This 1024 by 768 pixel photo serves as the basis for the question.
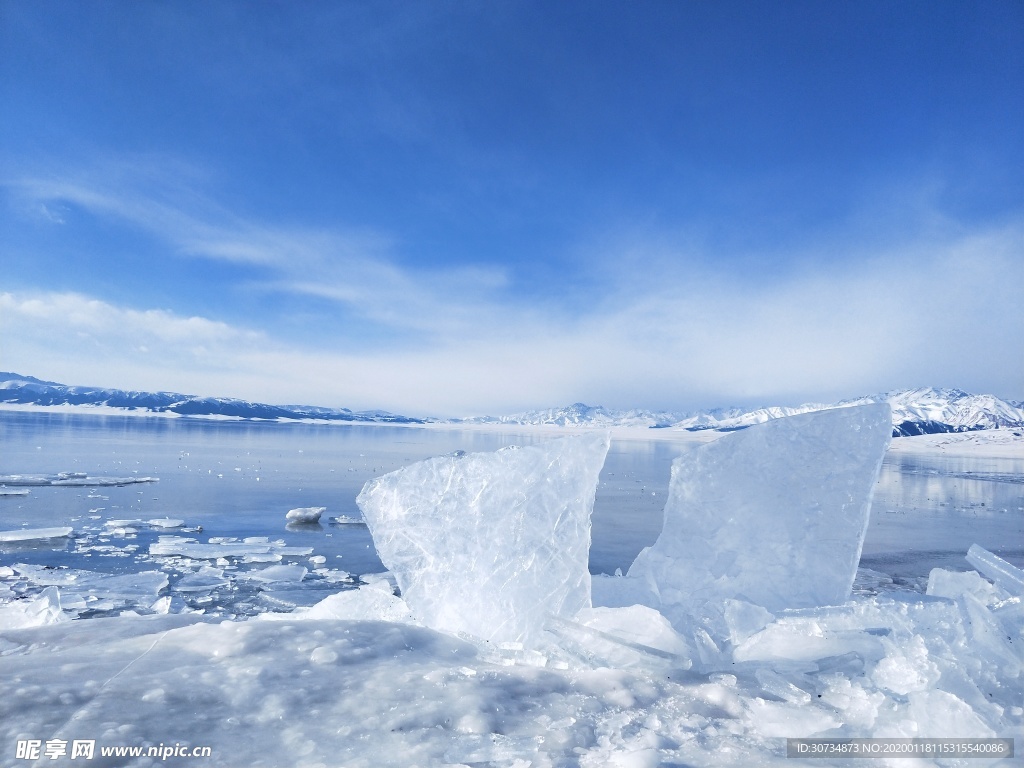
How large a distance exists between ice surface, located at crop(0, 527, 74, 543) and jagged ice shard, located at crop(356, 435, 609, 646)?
8.99m

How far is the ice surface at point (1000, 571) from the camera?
155 inches

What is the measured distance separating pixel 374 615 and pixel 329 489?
49.8ft

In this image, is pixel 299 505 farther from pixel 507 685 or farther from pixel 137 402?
pixel 137 402

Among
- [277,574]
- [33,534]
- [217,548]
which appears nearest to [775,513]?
[277,574]

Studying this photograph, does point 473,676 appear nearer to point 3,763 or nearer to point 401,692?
point 401,692

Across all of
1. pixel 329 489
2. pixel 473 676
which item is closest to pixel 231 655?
pixel 473 676

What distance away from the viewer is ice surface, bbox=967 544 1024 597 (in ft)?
12.9

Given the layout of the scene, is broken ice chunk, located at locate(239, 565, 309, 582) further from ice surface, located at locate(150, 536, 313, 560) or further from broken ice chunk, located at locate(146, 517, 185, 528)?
broken ice chunk, located at locate(146, 517, 185, 528)

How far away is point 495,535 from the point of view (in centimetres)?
520

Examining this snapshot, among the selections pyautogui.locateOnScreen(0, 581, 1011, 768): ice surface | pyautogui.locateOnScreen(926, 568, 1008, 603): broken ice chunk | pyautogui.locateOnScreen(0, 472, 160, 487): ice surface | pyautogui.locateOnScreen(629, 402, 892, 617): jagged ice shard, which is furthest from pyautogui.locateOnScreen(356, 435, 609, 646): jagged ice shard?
pyautogui.locateOnScreen(0, 472, 160, 487): ice surface

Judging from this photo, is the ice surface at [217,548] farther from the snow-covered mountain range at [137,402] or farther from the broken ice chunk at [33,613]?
the snow-covered mountain range at [137,402]

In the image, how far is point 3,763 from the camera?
2.01m

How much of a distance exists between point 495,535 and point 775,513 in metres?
2.46

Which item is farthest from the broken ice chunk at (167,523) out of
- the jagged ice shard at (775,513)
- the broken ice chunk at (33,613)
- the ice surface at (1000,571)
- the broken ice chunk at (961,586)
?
the ice surface at (1000,571)
